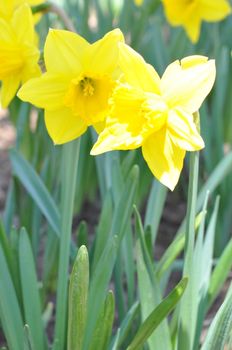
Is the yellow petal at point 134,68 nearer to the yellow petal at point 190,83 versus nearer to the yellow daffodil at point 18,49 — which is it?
the yellow petal at point 190,83

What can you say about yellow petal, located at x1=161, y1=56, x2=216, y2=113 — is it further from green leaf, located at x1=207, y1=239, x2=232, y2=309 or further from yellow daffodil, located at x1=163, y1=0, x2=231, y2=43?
yellow daffodil, located at x1=163, y1=0, x2=231, y2=43

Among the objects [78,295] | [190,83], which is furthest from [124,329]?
[190,83]

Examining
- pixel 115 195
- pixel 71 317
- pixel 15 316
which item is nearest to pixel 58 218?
pixel 115 195

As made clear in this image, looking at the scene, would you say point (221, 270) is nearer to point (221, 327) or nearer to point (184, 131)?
point (221, 327)

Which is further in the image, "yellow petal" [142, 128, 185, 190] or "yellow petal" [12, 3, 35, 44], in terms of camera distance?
"yellow petal" [12, 3, 35, 44]

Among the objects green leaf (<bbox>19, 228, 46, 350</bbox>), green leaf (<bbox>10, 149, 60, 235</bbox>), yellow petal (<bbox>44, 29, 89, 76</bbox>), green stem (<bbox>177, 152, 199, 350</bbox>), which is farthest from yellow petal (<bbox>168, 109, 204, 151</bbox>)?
green leaf (<bbox>10, 149, 60, 235</bbox>)

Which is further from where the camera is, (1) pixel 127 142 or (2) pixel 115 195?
(2) pixel 115 195

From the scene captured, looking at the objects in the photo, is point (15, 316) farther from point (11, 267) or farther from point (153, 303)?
point (153, 303)
